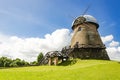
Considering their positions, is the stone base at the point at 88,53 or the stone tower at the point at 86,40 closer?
the stone base at the point at 88,53

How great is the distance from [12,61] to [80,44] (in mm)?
53307

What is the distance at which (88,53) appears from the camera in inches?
1578

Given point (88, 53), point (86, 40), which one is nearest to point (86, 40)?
point (86, 40)

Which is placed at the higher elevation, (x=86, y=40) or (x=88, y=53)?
(x=86, y=40)

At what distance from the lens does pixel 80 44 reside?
135 feet

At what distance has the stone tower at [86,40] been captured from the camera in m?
40.1

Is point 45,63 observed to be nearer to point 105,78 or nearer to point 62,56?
point 62,56

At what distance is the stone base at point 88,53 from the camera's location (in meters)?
39.8

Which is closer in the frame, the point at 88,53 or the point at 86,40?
the point at 88,53

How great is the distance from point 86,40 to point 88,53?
341 centimetres

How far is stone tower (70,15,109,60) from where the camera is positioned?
40.1m

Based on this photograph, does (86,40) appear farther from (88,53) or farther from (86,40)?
(88,53)

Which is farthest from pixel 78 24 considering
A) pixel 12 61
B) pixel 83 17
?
pixel 12 61

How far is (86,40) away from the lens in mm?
41438
